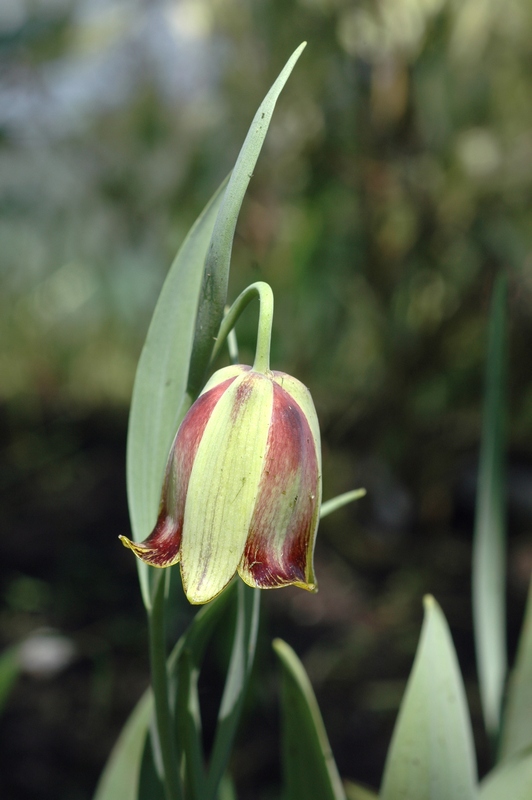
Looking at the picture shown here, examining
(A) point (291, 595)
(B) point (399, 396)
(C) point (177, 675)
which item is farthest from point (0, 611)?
(C) point (177, 675)

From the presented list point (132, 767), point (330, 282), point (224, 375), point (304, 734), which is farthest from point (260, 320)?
point (330, 282)

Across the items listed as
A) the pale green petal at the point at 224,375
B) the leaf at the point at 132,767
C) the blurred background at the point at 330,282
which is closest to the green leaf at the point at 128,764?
the leaf at the point at 132,767

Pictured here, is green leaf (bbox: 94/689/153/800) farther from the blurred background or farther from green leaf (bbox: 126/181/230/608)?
the blurred background

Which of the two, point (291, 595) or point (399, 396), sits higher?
point (399, 396)

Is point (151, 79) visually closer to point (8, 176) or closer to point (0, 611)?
point (8, 176)

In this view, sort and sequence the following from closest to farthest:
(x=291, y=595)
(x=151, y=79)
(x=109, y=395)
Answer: (x=291, y=595) < (x=151, y=79) < (x=109, y=395)

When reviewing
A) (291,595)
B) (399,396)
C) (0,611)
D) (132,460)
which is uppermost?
(132,460)

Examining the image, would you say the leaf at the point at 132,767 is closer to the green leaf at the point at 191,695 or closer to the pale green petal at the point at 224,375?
the green leaf at the point at 191,695
